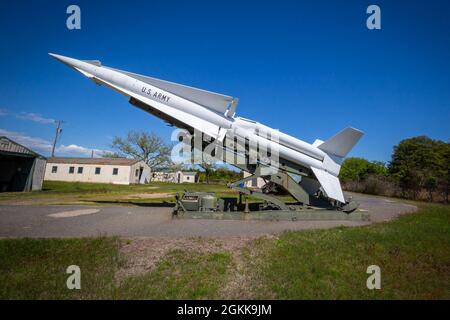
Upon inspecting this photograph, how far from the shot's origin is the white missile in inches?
337

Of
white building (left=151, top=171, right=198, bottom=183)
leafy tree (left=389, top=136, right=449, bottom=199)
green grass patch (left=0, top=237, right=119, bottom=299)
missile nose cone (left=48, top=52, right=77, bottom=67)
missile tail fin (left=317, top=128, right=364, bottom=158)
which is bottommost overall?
green grass patch (left=0, top=237, right=119, bottom=299)

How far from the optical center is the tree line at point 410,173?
65.2ft

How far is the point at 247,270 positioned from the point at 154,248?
2070 millimetres

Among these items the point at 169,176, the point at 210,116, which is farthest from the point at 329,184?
the point at 169,176

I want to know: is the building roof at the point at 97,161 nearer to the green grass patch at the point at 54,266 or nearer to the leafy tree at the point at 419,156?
the green grass patch at the point at 54,266

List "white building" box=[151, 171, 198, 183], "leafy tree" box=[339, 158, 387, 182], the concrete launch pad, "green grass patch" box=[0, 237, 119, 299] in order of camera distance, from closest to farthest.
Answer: "green grass patch" box=[0, 237, 119, 299], the concrete launch pad, "white building" box=[151, 171, 198, 183], "leafy tree" box=[339, 158, 387, 182]

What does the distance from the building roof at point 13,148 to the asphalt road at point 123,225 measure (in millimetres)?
10992

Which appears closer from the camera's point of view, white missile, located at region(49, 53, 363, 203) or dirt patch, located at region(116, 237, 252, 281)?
dirt patch, located at region(116, 237, 252, 281)

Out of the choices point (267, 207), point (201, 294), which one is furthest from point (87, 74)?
point (201, 294)

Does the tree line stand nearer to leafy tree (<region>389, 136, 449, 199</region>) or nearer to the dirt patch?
leafy tree (<region>389, 136, 449, 199</region>)

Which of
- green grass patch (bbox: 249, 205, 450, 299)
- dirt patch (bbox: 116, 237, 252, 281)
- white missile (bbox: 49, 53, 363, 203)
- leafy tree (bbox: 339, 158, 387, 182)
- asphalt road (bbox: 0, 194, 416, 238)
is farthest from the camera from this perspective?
leafy tree (bbox: 339, 158, 387, 182)

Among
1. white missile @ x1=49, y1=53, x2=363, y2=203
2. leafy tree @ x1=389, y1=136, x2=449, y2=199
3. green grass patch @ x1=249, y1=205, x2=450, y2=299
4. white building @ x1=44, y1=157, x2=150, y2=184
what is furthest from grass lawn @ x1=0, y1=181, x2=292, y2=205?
leafy tree @ x1=389, y1=136, x2=449, y2=199

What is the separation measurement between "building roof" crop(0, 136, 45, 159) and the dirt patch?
17.9m

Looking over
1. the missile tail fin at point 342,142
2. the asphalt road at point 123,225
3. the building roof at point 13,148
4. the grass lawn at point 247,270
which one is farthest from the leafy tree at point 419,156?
the building roof at point 13,148
